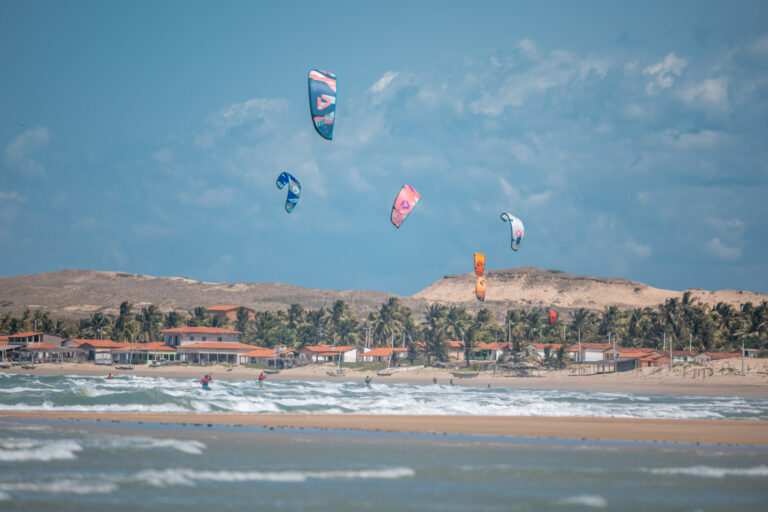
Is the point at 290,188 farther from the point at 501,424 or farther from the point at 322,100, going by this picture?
the point at 501,424

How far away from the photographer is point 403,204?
41.4 m

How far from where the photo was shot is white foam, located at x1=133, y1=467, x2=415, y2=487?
13.7 meters

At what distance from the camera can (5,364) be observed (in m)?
84.4

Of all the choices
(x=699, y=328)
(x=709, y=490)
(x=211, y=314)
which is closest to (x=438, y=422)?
(x=709, y=490)

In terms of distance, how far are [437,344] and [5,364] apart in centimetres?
4779

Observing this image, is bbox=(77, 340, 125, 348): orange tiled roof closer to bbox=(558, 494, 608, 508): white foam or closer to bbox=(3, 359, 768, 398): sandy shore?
bbox=(3, 359, 768, 398): sandy shore

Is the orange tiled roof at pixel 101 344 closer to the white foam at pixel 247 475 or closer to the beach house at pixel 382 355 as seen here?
the beach house at pixel 382 355

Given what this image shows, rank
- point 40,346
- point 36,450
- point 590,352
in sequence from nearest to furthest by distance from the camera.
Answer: point 36,450 → point 590,352 → point 40,346

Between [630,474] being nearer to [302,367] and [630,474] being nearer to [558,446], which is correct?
[558,446]

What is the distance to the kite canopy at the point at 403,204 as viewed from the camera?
1597 inches

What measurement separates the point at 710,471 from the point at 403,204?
27.3 m

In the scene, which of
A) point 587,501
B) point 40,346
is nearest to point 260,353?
point 40,346

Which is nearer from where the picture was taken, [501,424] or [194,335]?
[501,424]

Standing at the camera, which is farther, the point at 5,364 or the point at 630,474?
the point at 5,364
